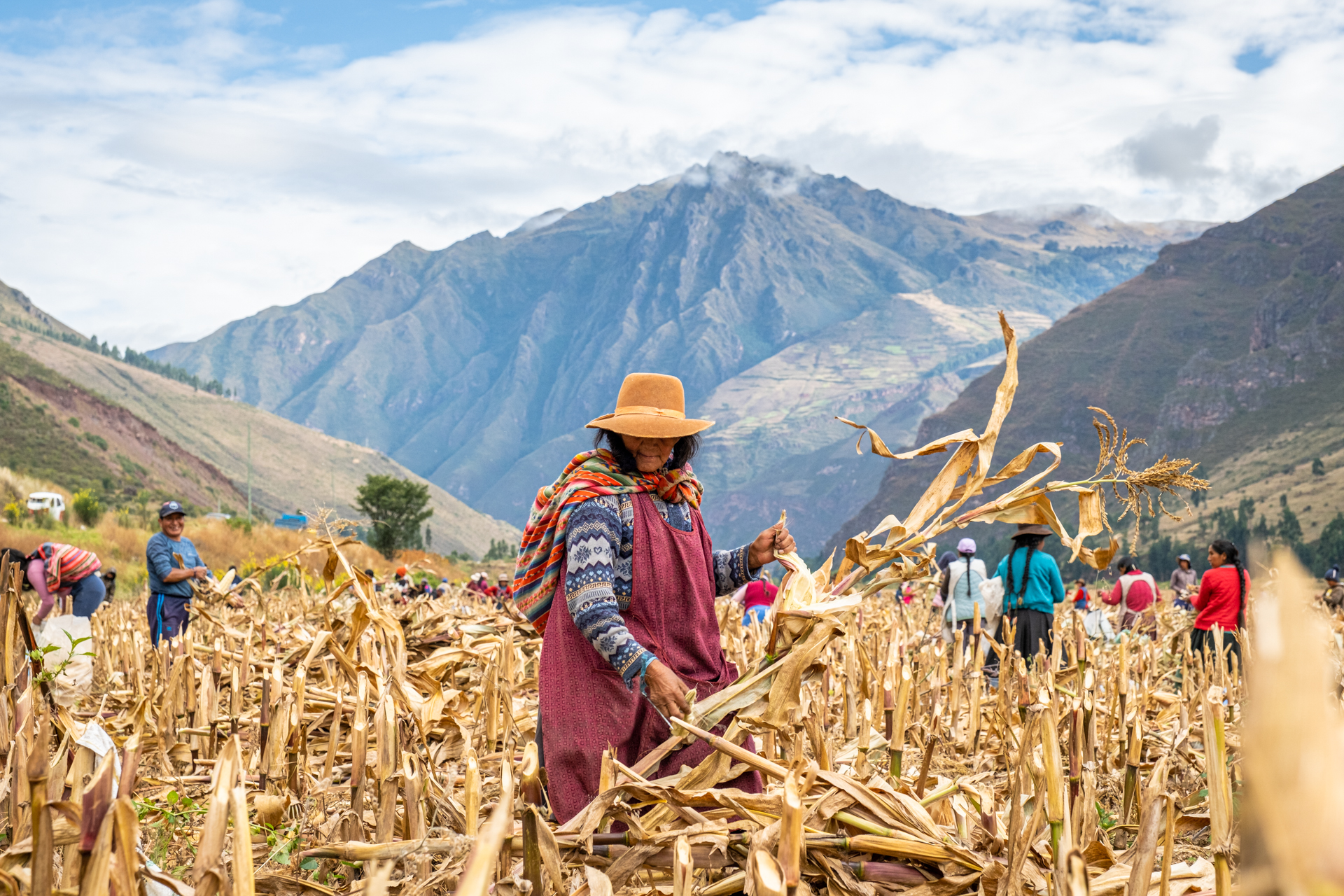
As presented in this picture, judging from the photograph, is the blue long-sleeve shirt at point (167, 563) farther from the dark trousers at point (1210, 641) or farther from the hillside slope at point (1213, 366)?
the hillside slope at point (1213, 366)

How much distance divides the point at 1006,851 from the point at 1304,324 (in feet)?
375

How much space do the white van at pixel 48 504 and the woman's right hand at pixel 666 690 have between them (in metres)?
27.8

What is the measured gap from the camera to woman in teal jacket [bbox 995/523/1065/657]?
7.08 metres

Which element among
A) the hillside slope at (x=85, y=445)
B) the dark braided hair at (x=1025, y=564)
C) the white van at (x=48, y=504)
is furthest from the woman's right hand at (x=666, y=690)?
the hillside slope at (x=85, y=445)

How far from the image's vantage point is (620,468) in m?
3.07

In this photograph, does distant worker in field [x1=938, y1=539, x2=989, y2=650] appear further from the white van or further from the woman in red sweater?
the white van

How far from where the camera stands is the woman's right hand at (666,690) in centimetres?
265

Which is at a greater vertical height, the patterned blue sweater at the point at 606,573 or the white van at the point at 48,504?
the white van at the point at 48,504

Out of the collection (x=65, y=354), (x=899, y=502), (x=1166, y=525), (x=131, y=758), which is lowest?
(x=131, y=758)

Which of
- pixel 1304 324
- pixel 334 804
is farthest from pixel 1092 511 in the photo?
pixel 1304 324

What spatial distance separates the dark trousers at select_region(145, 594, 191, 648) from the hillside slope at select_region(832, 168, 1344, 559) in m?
67.8

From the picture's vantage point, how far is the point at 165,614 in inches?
296

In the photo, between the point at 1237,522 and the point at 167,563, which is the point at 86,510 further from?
the point at 1237,522

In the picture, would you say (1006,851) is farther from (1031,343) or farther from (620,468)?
(1031,343)
